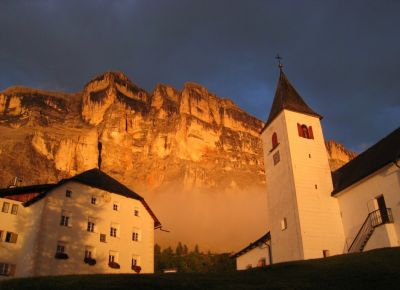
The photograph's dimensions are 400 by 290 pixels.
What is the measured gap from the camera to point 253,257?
41844 millimetres

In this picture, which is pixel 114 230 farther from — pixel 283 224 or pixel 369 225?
pixel 369 225

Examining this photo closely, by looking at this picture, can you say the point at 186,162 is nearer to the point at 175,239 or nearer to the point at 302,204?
the point at 175,239

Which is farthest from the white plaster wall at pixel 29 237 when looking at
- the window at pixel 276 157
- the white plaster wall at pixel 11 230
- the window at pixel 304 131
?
the window at pixel 304 131

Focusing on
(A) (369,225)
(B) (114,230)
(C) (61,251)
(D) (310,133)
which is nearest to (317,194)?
(A) (369,225)

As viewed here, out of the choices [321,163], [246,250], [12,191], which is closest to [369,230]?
[321,163]

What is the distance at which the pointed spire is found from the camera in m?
39.6

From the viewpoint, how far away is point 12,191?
4044 cm

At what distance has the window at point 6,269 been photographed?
36.9 metres

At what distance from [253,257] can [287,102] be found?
15.2m

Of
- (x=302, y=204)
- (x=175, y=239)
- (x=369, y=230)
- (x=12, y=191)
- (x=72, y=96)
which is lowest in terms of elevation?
(x=369, y=230)

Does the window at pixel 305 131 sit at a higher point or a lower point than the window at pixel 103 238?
higher

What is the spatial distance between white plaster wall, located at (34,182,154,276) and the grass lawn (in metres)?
19.0

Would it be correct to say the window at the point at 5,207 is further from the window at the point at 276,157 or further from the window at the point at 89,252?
the window at the point at 276,157

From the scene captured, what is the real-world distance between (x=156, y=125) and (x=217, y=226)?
4485 cm
